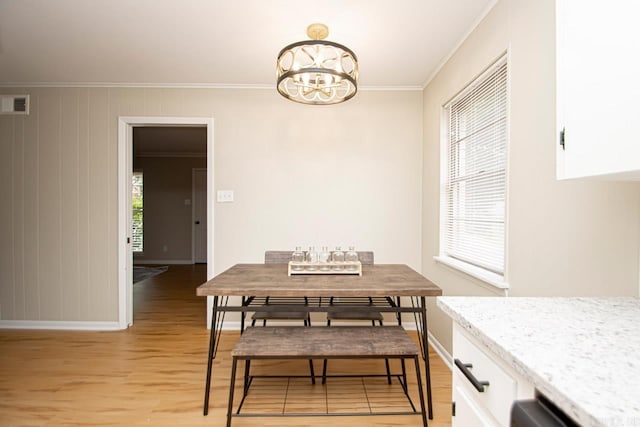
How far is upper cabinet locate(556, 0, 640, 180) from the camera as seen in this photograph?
0.73 metres

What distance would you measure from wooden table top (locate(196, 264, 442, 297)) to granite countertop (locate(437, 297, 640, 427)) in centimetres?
64

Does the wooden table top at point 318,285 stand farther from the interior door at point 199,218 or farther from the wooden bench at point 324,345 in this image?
the interior door at point 199,218

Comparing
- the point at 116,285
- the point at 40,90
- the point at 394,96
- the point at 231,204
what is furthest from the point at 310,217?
the point at 40,90

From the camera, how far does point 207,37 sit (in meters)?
2.36

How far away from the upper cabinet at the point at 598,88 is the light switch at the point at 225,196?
110 inches

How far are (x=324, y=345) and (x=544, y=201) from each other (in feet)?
4.20

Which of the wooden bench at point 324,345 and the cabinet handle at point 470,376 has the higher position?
the cabinet handle at point 470,376

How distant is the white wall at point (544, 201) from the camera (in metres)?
1.17

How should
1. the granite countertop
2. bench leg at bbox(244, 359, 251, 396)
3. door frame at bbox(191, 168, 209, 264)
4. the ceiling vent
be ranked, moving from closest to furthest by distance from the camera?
the granite countertop, bench leg at bbox(244, 359, 251, 396), the ceiling vent, door frame at bbox(191, 168, 209, 264)

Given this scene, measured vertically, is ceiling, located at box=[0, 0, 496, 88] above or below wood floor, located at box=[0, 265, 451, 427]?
above

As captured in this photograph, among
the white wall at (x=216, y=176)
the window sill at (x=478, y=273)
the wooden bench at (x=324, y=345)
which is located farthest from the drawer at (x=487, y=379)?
the white wall at (x=216, y=176)

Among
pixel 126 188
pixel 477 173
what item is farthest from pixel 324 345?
pixel 126 188

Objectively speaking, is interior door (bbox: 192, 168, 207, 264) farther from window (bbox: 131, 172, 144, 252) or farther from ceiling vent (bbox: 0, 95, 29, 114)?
ceiling vent (bbox: 0, 95, 29, 114)

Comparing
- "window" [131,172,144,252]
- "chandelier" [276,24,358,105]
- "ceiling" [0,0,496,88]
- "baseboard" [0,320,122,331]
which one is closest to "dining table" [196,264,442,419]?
"chandelier" [276,24,358,105]
